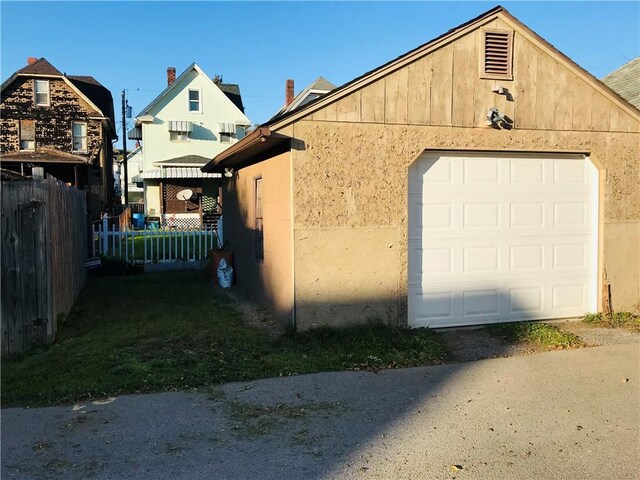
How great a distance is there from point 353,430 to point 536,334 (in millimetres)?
3808

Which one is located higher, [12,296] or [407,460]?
[12,296]

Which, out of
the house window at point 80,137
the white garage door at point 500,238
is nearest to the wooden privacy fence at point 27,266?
the white garage door at point 500,238

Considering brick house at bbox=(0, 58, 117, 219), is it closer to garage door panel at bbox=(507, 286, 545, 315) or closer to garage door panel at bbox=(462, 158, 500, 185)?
garage door panel at bbox=(462, 158, 500, 185)

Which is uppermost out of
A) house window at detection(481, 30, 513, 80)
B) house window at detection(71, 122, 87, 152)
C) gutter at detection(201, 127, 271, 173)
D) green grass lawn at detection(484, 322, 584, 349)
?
house window at detection(71, 122, 87, 152)

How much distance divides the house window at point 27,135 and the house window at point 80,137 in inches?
79.7

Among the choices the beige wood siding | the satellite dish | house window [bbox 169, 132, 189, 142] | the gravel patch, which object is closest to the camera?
the gravel patch

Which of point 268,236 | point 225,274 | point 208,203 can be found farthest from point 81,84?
point 268,236

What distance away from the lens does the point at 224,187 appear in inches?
527

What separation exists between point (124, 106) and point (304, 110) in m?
37.0

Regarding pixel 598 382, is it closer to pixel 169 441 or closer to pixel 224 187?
pixel 169 441

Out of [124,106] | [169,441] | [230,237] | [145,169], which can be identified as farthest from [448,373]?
[124,106]

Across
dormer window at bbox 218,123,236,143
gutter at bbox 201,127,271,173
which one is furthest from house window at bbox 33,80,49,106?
gutter at bbox 201,127,271,173

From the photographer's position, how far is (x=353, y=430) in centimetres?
439

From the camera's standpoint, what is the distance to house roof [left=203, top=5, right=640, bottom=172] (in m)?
6.71
